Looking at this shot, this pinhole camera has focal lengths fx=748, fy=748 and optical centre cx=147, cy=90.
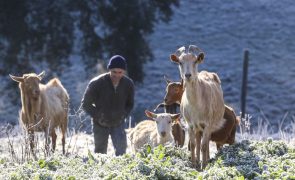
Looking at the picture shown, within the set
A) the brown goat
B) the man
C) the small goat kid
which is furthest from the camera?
the brown goat

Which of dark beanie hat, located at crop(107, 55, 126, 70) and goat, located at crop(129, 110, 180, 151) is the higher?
dark beanie hat, located at crop(107, 55, 126, 70)

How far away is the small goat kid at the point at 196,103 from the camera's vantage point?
463 inches

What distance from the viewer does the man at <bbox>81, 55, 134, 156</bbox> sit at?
13984 mm

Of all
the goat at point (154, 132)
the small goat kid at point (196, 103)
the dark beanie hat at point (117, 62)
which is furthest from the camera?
the goat at point (154, 132)

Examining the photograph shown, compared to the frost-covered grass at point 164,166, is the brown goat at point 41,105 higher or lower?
higher

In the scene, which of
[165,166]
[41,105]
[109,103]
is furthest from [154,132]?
[165,166]

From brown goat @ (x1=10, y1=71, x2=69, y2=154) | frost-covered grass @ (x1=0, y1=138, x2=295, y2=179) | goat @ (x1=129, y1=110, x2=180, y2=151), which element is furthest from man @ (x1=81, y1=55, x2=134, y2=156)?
frost-covered grass @ (x1=0, y1=138, x2=295, y2=179)

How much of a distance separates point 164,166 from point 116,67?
448 cm

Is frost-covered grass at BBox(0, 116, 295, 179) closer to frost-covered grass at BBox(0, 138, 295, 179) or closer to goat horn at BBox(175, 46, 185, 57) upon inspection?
frost-covered grass at BBox(0, 138, 295, 179)

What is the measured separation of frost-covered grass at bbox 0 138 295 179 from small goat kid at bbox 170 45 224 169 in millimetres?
864

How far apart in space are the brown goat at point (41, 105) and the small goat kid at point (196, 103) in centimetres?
353

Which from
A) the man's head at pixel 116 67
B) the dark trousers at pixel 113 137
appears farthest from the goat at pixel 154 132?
the man's head at pixel 116 67

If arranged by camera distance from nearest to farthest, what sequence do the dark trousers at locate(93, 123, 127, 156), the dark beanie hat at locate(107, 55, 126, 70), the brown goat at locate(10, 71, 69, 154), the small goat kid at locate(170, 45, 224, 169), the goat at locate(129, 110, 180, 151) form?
the small goat kid at locate(170, 45, 224, 169)
the dark beanie hat at locate(107, 55, 126, 70)
the goat at locate(129, 110, 180, 151)
the dark trousers at locate(93, 123, 127, 156)
the brown goat at locate(10, 71, 69, 154)

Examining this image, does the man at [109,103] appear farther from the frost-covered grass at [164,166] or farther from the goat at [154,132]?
the frost-covered grass at [164,166]
